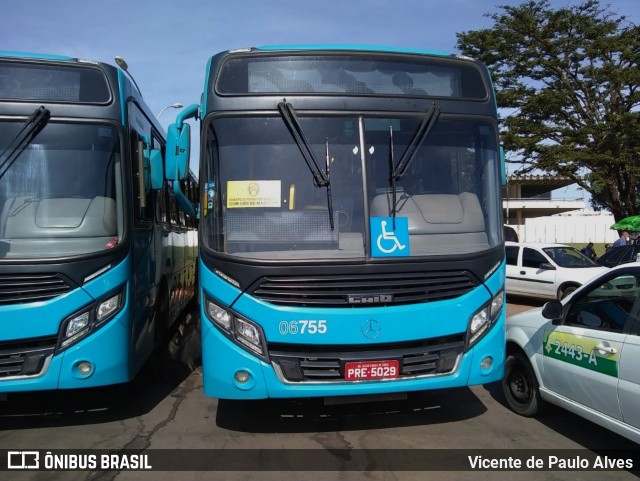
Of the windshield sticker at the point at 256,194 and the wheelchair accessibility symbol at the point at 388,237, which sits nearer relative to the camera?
the wheelchair accessibility symbol at the point at 388,237

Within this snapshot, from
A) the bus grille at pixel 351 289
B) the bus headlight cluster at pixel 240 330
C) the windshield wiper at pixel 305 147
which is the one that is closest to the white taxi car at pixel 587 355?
the bus grille at pixel 351 289

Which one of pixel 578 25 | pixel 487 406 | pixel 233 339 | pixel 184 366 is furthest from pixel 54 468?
pixel 578 25

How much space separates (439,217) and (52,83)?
12.9ft

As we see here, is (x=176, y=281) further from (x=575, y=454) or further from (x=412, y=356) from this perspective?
(x=575, y=454)

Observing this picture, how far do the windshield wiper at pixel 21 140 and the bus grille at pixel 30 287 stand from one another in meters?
1.03

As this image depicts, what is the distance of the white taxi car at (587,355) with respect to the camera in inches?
160

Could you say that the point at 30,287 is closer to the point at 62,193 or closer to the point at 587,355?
the point at 62,193

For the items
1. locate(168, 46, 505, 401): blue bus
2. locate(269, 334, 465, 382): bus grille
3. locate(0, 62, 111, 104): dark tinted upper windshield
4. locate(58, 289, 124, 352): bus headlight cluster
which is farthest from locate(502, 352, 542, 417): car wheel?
locate(0, 62, 111, 104): dark tinted upper windshield

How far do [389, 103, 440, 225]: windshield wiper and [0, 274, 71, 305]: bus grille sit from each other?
302 cm

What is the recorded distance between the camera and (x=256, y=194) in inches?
187

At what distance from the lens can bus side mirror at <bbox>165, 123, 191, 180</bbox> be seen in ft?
16.6

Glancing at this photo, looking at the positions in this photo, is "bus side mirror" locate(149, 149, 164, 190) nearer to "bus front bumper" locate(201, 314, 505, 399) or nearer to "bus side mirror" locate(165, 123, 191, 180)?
"bus side mirror" locate(165, 123, 191, 180)

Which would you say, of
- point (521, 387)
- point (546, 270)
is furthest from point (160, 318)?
point (546, 270)

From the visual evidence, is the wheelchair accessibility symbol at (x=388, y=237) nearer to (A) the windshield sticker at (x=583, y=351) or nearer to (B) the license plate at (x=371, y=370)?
(B) the license plate at (x=371, y=370)
